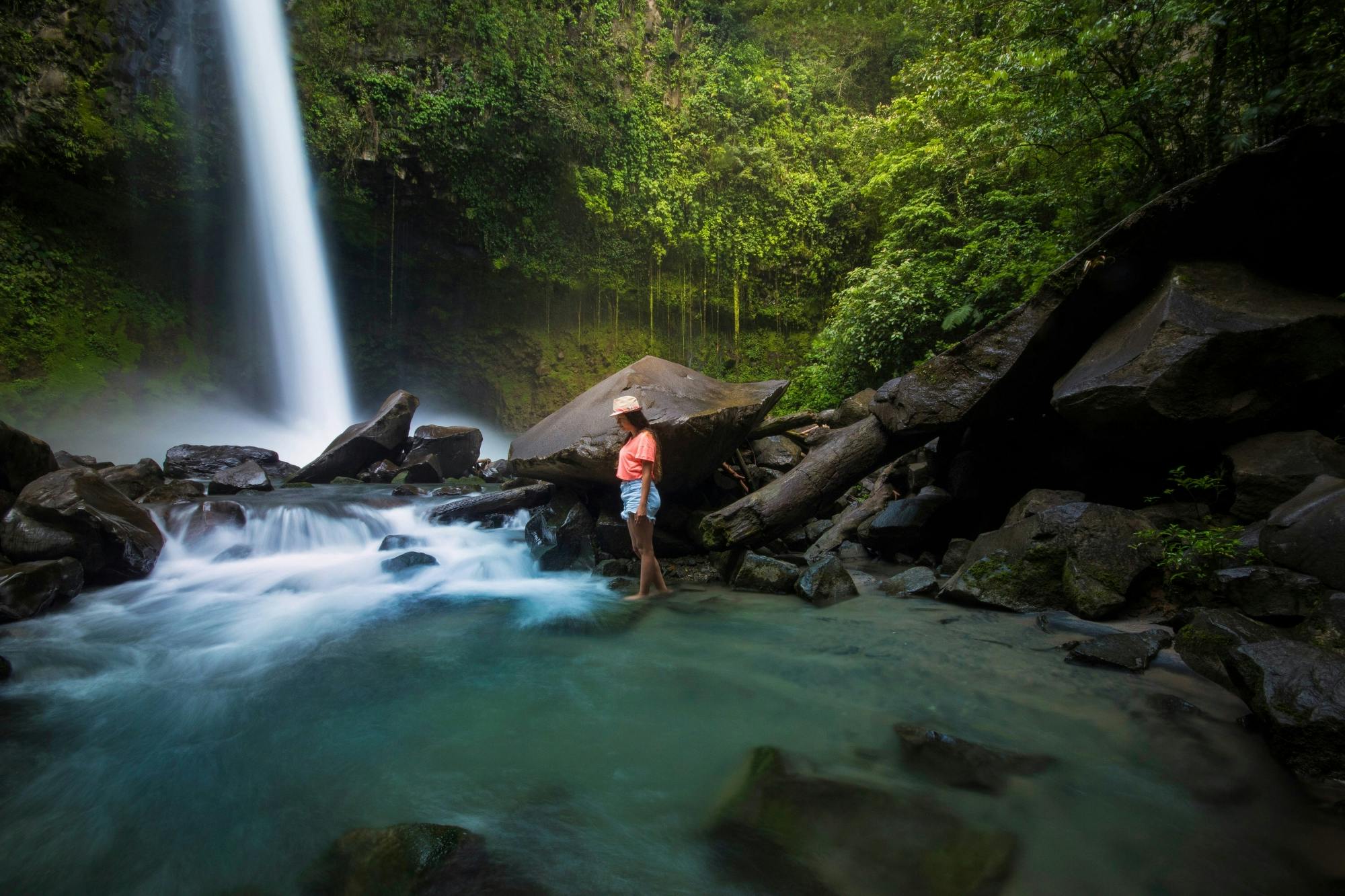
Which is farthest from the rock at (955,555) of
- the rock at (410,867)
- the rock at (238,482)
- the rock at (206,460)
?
the rock at (206,460)

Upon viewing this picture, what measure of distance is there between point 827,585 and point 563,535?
3.34 m

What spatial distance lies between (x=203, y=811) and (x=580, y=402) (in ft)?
19.8

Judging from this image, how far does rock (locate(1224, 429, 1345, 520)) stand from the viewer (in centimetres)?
372

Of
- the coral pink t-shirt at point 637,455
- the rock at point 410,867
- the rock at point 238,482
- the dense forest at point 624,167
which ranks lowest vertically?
the rock at point 238,482

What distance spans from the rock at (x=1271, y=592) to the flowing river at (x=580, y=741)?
0.61m

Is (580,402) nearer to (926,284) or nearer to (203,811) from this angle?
(203,811)

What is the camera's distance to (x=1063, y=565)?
14.1 ft

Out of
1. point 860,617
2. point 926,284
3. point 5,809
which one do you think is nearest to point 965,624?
point 860,617

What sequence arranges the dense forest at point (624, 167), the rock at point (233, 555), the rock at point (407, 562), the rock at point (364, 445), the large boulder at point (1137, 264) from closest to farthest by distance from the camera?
1. the large boulder at point (1137, 264)
2. the rock at point (407, 562)
3. the rock at point (233, 555)
4. the dense forest at point (624, 167)
5. the rock at point (364, 445)

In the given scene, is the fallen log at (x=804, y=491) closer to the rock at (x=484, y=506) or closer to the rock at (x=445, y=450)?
the rock at (x=484, y=506)

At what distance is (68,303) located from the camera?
14508 mm

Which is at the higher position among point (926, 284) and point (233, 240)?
point (233, 240)

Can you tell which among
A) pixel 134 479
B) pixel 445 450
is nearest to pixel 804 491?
pixel 134 479

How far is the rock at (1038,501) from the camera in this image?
5000 mm
